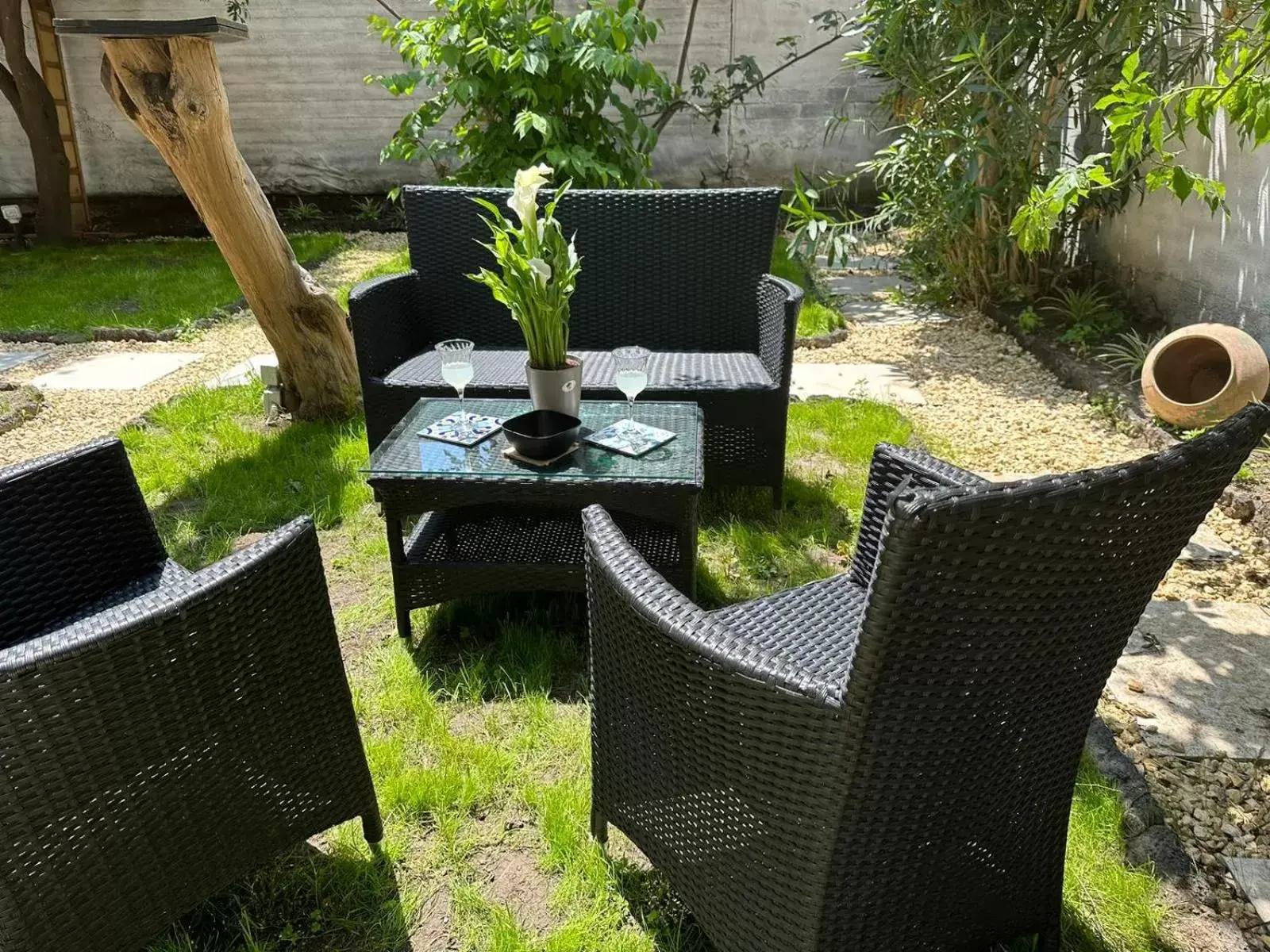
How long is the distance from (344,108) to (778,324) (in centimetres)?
625

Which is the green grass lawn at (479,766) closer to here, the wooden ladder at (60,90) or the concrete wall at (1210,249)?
the concrete wall at (1210,249)

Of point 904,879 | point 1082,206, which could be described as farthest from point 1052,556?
point 1082,206

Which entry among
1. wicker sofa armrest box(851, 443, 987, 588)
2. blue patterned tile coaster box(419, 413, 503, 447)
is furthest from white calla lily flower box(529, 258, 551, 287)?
wicker sofa armrest box(851, 443, 987, 588)

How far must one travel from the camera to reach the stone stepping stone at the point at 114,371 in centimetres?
435

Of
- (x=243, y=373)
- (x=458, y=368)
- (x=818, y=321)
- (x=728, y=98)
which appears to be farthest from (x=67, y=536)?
(x=728, y=98)

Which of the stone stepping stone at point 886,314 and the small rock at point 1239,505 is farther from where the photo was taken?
the stone stepping stone at point 886,314

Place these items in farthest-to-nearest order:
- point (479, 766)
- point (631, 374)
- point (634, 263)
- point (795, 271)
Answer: point (795, 271), point (634, 263), point (631, 374), point (479, 766)

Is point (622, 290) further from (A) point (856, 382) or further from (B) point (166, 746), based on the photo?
(B) point (166, 746)

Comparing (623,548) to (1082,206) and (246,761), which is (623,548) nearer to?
(246,761)

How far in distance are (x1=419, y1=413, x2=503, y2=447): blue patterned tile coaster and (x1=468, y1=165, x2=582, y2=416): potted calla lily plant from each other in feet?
0.54

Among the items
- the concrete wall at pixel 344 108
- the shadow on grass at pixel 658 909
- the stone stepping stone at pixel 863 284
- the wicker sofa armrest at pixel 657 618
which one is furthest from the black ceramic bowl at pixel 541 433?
the concrete wall at pixel 344 108

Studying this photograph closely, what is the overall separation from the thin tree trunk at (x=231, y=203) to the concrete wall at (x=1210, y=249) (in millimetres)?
3766

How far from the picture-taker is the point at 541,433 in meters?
2.31

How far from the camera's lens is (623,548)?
144cm
